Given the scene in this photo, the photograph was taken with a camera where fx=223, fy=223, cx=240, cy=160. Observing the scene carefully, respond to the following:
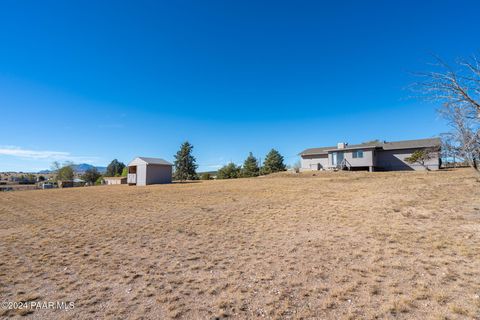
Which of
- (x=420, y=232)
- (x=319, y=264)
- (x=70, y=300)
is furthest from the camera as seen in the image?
(x=420, y=232)

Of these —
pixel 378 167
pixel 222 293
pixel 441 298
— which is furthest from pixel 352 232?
pixel 378 167

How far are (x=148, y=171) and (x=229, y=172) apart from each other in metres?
23.6

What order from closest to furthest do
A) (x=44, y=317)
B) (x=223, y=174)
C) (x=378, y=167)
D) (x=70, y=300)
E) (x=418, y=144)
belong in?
(x=44, y=317)
(x=70, y=300)
(x=418, y=144)
(x=378, y=167)
(x=223, y=174)

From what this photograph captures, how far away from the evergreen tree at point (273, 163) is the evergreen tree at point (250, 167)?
5.96ft

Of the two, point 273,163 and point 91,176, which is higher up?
point 273,163

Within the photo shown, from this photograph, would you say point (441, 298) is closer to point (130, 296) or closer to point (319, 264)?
point (319, 264)

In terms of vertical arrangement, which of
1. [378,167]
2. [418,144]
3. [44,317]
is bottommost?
[44,317]

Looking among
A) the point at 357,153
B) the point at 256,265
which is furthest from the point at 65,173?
the point at 256,265

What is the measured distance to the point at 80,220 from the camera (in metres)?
9.00

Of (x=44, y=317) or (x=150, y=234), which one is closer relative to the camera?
(x=44, y=317)

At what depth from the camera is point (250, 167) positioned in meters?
51.6

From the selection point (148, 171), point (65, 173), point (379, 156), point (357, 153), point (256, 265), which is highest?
point (357, 153)

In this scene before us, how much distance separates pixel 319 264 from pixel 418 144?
2980 centimetres

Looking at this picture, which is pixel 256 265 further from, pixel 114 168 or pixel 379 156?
pixel 114 168
